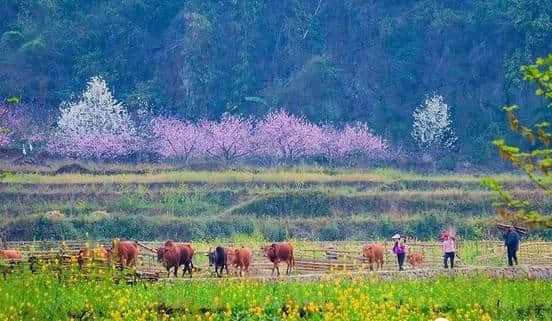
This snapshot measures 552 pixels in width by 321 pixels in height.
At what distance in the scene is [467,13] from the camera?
67375mm

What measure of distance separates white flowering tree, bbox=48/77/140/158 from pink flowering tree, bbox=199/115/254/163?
143 inches

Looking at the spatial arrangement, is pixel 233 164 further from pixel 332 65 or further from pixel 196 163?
pixel 332 65

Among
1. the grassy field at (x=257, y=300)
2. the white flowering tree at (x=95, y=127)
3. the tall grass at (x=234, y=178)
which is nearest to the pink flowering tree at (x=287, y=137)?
the white flowering tree at (x=95, y=127)

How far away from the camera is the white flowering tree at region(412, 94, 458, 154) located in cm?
6347

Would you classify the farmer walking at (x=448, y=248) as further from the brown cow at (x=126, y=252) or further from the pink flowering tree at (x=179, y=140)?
the pink flowering tree at (x=179, y=140)

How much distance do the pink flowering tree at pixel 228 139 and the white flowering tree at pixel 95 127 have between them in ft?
11.9

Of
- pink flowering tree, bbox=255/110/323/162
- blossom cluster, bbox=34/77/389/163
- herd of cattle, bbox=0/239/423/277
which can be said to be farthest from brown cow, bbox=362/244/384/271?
pink flowering tree, bbox=255/110/323/162

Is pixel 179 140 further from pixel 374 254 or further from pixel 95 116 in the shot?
pixel 374 254

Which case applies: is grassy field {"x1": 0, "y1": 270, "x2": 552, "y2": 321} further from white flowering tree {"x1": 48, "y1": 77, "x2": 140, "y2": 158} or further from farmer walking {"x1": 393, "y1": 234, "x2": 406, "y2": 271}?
white flowering tree {"x1": 48, "y1": 77, "x2": 140, "y2": 158}

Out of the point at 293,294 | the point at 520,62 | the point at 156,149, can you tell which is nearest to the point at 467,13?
the point at 520,62

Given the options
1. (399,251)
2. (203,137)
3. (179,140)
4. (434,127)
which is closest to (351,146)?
(434,127)

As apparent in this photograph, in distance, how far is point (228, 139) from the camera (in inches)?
2469

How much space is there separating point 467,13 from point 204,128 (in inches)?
589

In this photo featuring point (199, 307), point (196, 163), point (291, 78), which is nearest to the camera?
point (199, 307)
